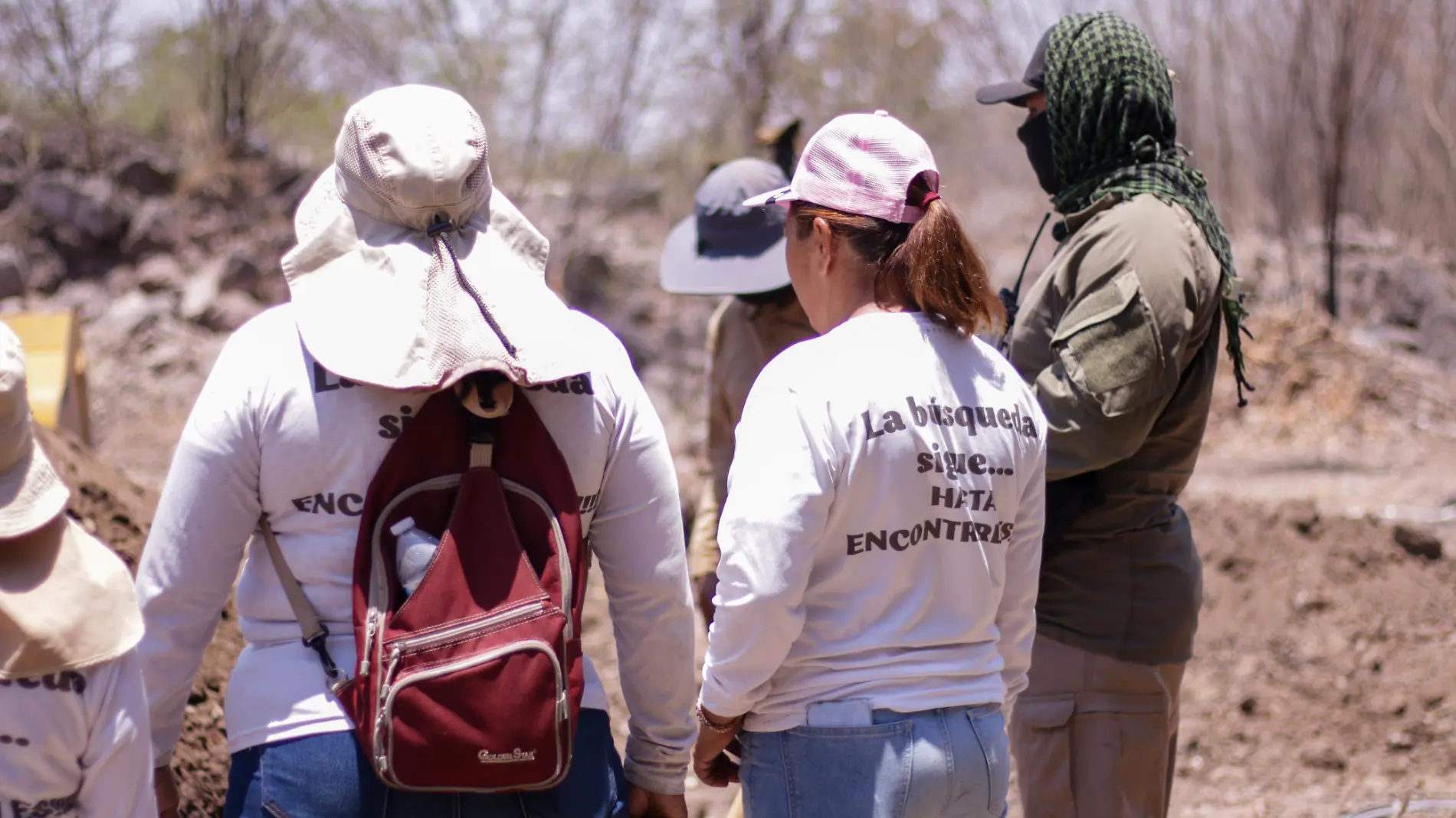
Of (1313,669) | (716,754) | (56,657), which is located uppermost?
(56,657)

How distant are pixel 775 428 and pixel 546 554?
41 centimetres

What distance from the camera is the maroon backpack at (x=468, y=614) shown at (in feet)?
6.30

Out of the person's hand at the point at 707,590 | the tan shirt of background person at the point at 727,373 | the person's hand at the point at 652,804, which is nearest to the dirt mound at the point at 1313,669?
the person's hand at the point at 707,590

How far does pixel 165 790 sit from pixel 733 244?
7.30 feet

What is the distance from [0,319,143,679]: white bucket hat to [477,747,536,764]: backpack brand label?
501 mm

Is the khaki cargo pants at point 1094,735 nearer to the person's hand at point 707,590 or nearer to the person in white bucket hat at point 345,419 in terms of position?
the person in white bucket hat at point 345,419

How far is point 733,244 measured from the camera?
3.97 m

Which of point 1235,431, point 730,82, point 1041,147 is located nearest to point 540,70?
point 730,82

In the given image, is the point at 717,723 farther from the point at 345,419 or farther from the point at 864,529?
the point at 345,419

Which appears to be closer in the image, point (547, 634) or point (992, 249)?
point (547, 634)

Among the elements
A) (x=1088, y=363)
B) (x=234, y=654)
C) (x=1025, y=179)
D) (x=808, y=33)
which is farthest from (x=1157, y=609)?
(x=1025, y=179)

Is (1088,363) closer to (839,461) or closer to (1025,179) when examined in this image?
(839,461)

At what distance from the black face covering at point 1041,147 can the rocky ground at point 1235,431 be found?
98.4 inches

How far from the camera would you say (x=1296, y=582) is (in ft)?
23.1
